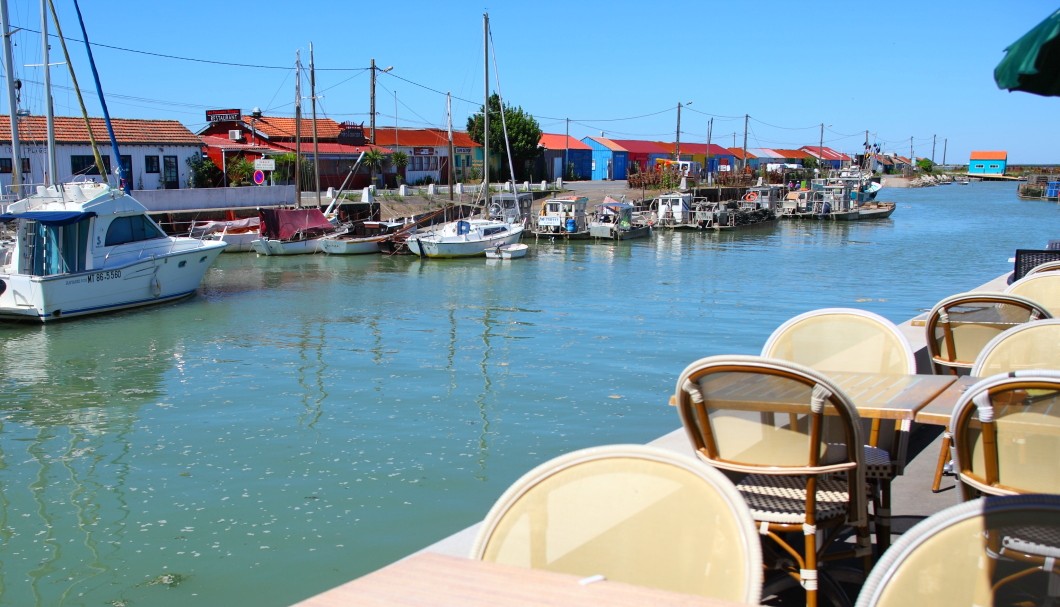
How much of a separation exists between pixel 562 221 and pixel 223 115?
20.8 meters

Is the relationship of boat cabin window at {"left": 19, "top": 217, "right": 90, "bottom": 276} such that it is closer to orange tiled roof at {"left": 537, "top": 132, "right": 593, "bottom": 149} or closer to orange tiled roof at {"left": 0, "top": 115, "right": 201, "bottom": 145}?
orange tiled roof at {"left": 0, "top": 115, "right": 201, "bottom": 145}

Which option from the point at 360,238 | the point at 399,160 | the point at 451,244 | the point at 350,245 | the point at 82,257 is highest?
the point at 399,160

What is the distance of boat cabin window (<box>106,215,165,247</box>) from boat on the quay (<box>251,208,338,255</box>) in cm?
1171

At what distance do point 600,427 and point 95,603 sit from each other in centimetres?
539

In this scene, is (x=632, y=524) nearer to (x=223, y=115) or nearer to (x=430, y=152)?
(x=223, y=115)

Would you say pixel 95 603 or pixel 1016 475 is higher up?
pixel 1016 475

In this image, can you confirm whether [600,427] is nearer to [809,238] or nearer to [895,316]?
[895,316]

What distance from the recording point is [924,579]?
1.99 metres

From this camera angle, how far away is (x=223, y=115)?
50.7m

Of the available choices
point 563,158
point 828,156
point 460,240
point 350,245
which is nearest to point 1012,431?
point 460,240

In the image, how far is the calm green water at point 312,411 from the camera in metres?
6.80

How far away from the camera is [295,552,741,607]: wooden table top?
181 centimetres

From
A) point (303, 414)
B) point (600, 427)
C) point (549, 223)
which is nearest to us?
point (600, 427)

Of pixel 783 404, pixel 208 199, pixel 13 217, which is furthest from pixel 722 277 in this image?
pixel 783 404
